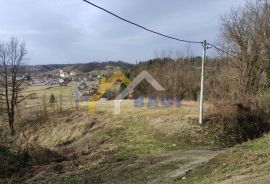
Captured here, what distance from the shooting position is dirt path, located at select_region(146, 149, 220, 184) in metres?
12.1

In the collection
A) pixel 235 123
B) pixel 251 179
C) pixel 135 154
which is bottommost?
pixel 135 154

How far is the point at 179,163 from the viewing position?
14156 mm

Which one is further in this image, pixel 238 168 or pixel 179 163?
pixel 179 163

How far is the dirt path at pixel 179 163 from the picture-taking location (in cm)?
1213

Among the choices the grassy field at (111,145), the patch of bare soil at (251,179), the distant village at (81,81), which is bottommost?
the grassy field at (111,145)

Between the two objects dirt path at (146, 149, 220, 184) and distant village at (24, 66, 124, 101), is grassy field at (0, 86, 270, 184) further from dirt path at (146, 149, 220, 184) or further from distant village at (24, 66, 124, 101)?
distant village at (24, 66, 124, 101)

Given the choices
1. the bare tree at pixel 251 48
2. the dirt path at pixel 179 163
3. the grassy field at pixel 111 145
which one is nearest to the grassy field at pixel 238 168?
the dirt path at pixel 179 163

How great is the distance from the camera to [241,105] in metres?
25.1

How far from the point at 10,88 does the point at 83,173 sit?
25.3 m

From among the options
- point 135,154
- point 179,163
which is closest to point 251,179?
point 179,163

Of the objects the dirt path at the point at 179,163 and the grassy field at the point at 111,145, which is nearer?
the dirt path at the point at 179,163

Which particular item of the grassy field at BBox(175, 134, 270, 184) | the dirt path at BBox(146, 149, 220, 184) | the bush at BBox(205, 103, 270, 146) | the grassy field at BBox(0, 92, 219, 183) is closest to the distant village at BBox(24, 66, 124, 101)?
the grassy field at BBox(0, 92, 219, 183)

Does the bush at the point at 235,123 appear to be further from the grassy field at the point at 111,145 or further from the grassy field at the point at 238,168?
the grassy field at the point at 238,168

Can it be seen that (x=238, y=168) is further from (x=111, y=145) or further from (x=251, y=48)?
(x=251, y=48)
